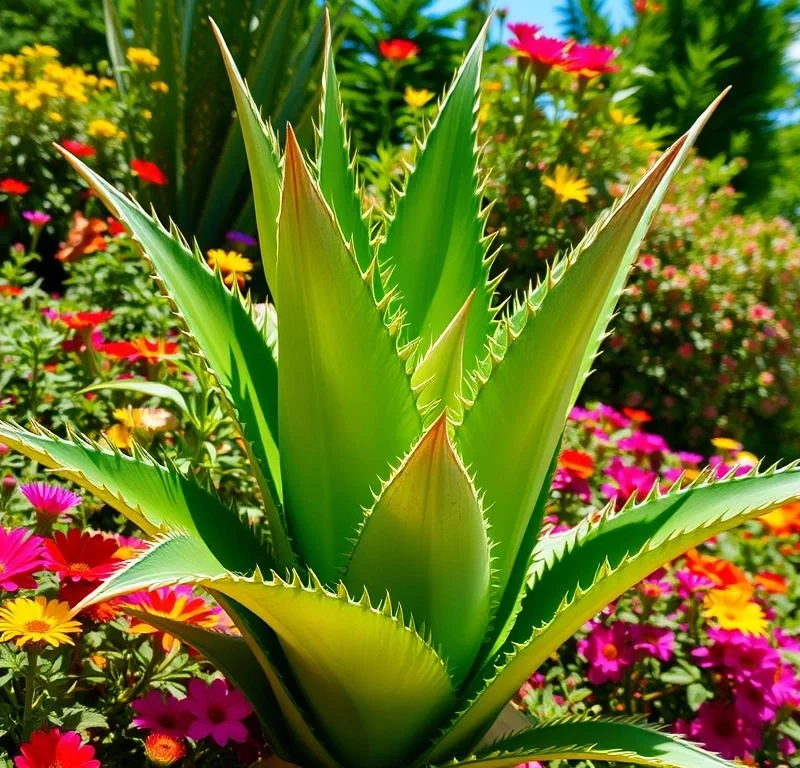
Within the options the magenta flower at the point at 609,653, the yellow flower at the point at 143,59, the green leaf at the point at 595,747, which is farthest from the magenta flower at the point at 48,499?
the yellow flower at the point at 143,59

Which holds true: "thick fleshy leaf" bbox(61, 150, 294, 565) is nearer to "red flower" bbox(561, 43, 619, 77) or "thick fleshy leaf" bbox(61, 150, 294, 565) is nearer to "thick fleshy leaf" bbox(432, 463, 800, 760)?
"thick fleshy leaf" bbox(432, 463, 800, 760)

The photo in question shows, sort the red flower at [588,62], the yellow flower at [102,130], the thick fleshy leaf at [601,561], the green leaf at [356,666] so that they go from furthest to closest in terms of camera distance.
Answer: the yellow flower at [102,130]
the red flower at [588,62]
the thick fleshy leaf at [601,561]
the green leaf at [356,666]

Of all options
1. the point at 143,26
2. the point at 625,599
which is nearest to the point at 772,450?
the point at 625,599

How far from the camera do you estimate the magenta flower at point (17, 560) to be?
3.15ft

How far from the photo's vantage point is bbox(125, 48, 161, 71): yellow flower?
3027 millimetres

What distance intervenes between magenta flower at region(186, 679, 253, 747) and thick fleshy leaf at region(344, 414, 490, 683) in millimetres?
224

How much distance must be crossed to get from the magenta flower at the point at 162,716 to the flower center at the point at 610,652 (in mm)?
719

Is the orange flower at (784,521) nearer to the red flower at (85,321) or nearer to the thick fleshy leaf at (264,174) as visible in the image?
the thick fleshy leaf at (264,174)

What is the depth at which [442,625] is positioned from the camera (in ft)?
3.14

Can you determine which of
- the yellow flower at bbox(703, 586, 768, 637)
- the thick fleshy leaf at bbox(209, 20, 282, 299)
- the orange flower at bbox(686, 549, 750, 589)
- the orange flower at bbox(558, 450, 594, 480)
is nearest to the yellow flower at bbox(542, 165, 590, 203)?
the orange flower at bbox(558, 450, 594, 480)

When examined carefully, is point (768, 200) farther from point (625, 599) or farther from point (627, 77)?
point (625, 599)

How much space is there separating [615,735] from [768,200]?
861 cm

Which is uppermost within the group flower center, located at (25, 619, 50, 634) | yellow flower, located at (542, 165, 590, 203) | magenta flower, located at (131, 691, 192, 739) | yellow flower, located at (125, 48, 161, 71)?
yellow flower, located at (125, 48, 161, 71)

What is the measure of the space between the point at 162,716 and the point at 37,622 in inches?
7.4
